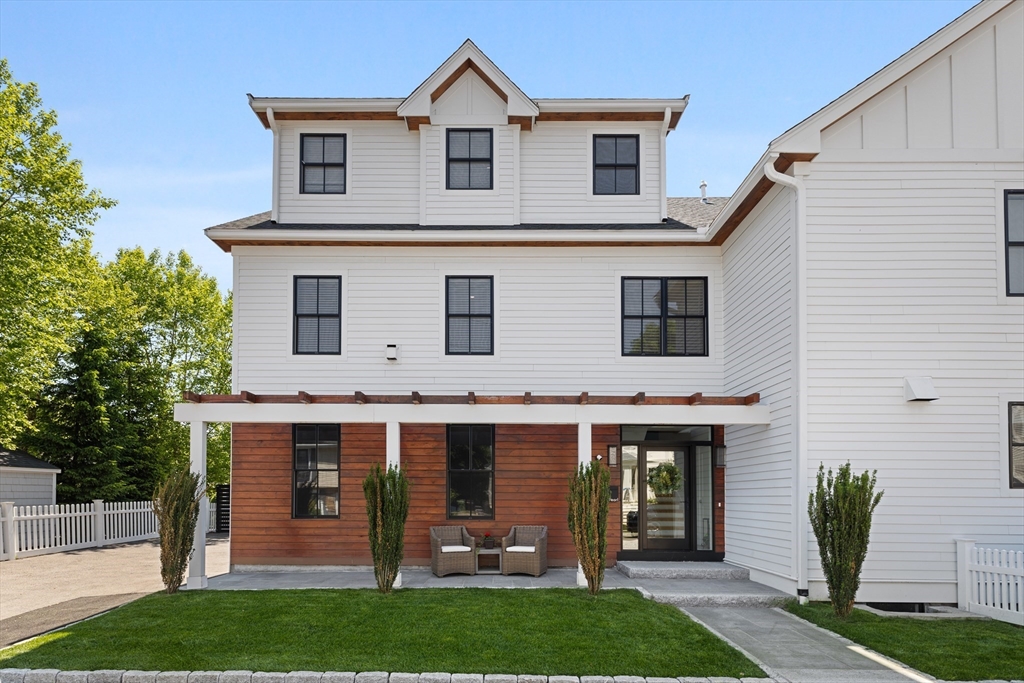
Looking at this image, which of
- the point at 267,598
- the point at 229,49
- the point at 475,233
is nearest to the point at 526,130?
the point at 475,233

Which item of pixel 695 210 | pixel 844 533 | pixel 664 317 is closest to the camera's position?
pixel 844 533

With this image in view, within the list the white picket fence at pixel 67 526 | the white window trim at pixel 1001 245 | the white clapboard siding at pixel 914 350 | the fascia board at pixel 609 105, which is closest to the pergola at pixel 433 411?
the white clapboard siding at pixel 914 350

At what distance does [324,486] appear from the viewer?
1370 centimetres

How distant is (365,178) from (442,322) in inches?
118

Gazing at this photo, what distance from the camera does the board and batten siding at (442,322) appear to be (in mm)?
13750

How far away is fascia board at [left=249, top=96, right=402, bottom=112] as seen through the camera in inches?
560

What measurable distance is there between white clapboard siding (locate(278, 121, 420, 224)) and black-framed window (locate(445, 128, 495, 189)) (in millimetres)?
621

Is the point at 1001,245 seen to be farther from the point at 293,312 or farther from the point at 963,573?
the point at 293,312

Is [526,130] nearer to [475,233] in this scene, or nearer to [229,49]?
[475,233]

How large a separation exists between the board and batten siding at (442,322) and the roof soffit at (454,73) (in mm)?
2423

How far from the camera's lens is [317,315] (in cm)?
1388

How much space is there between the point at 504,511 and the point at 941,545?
21.2ft

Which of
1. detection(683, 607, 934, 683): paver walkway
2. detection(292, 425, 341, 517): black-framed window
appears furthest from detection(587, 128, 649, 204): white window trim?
detection(683, 607, 934, 683): paver walkway

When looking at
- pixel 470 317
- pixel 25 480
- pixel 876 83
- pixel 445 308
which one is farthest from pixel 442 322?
pixel 25 480
